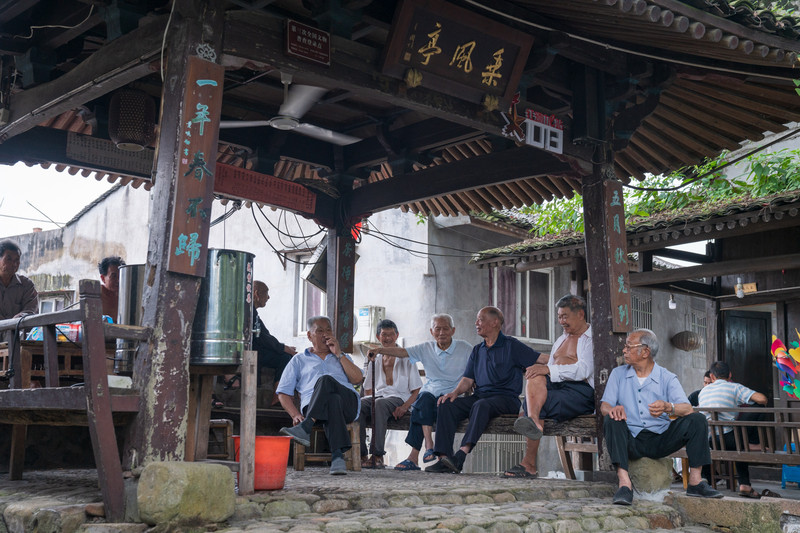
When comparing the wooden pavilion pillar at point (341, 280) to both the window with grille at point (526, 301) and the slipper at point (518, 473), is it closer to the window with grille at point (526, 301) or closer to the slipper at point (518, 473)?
the slipper at point (518, 473)

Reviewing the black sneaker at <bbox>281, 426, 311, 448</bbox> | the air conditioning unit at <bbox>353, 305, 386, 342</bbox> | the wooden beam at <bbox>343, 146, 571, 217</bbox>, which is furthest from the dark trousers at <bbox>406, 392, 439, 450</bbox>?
the air conditioning unit at <bbox>353, 305, 386, 342</bbox>

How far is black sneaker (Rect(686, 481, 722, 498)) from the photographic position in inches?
249

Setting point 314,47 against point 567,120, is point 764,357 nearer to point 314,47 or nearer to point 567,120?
point 567,120

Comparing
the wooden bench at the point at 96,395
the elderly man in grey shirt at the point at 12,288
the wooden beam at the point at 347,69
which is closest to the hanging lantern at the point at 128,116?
the elderly man in grey shirt at the point at 12,288

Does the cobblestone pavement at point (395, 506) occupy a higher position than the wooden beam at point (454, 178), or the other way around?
the wooden beam at point (454, 178)

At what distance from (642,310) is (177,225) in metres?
14.9

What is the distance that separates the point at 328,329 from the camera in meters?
7.53

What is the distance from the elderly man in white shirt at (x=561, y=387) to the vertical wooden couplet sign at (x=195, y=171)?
3400 millimetres

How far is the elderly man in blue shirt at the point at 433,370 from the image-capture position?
335 inches

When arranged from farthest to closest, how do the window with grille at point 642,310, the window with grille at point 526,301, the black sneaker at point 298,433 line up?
the window with grille at point 642,310 < the window with grille at point 526,301 < the black sneaker at point 298,433

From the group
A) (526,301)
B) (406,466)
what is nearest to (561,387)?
(406,466)

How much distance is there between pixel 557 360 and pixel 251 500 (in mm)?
3716

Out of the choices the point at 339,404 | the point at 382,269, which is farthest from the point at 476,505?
the point at 382,269

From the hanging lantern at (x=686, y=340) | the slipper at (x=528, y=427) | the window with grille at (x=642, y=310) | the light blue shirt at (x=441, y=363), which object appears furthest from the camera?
the hanging lantern at (x=686, y=340)
